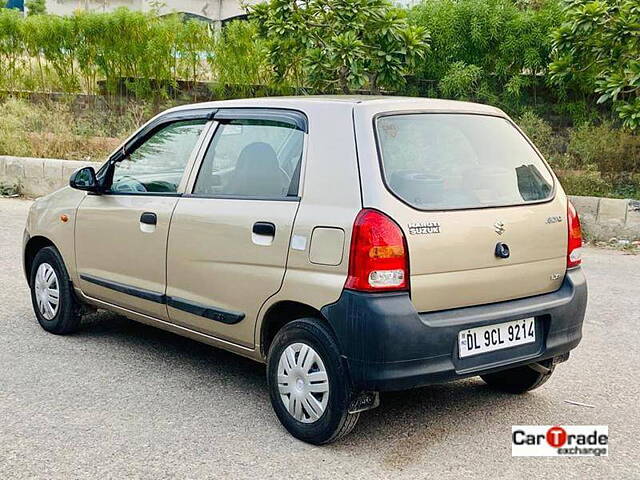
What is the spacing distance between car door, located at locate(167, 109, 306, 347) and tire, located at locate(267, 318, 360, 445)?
9.9 inches

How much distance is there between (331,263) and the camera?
13.1 ft

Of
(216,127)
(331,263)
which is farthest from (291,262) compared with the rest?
(216,127)

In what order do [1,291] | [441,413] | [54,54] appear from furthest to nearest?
[54,54], [1,291], [441,413]

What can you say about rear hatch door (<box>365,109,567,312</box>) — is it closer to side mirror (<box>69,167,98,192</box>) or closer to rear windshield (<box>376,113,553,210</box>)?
rear windshield (<box>376,113,553,210</box>)

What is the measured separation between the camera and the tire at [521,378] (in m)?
4.79

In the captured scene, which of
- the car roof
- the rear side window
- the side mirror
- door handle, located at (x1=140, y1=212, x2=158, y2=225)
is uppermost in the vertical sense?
the car roof

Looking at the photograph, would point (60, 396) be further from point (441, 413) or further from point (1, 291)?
point (1, 291)

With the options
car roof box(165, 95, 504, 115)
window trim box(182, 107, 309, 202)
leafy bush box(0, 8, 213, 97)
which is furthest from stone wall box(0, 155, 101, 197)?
car roof box(165, 95, 504, 115)

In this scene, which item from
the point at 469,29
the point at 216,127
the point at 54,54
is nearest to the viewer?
the point at 216,127

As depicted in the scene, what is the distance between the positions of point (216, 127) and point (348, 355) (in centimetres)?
174

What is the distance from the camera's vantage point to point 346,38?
451 inches

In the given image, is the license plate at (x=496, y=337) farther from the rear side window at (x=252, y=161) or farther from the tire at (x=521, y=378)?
the rear side window at (x=252, y=161)

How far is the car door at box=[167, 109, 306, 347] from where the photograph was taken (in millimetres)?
4359

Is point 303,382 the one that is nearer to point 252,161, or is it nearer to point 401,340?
point 401,340
